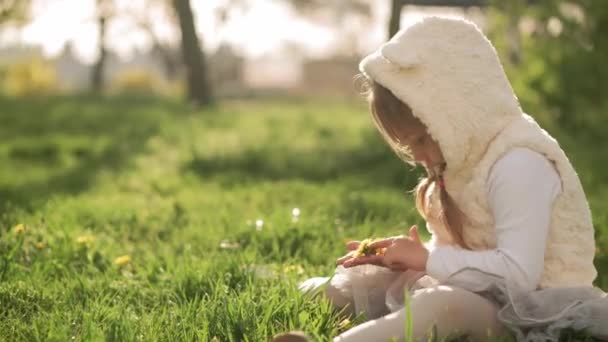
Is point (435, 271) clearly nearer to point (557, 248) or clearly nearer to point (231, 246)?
point (557, 248)

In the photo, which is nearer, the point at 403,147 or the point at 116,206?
the point at 403,147

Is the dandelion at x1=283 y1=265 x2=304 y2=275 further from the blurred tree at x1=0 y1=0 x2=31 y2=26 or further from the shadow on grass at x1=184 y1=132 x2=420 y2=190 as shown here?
the blurred tree at x1=0 y1=0 x2=31 y2=26

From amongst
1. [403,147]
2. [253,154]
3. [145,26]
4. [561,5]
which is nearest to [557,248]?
[403,147]

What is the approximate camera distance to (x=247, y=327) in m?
2.45

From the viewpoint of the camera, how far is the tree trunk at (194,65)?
460 inches

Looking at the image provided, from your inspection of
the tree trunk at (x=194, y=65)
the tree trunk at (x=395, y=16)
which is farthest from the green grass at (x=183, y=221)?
the tree trunk at (x=194, y=65)

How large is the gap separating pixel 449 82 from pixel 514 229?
0.50m

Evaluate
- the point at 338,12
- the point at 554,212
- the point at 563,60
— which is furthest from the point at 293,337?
the point at 338,12

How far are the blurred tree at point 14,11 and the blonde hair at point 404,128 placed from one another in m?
12.8

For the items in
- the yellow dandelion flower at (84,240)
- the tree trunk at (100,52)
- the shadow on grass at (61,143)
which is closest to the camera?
the yellow dandelion flower at (84,240)

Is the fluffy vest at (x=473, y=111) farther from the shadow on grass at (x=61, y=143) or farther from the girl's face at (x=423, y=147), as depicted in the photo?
the shadow on grass at (x=61, y=143)

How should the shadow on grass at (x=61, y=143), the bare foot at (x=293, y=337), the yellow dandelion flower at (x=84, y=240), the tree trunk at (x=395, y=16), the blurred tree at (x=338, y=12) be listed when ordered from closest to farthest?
the bare foot at (x=293, y=337) → the yellow dandelion flower at (x=84, y=240) → the tree trunk at (x=395, y=16) → the shadow on grass at (x=61, y=143) → the blurred tree at (x=338, y=12)

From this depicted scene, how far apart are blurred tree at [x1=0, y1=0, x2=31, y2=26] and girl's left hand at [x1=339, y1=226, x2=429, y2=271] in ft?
42.9

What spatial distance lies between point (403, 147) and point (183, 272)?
38.9 inches
